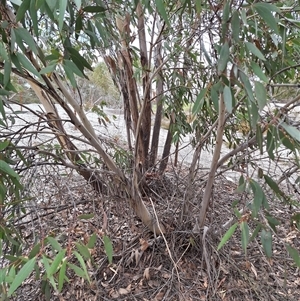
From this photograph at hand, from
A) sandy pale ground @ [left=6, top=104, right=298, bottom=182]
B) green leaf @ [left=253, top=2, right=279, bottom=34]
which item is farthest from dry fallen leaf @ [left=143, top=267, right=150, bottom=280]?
green leaf @ [left=253, top=2, right=279, bottom=34]

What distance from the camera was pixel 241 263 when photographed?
1156 millimetres

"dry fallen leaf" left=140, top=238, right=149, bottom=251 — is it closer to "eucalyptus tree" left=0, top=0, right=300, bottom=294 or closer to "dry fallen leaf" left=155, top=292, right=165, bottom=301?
"eucalyptus tree" left=0, top=0, right=300, bottom=294

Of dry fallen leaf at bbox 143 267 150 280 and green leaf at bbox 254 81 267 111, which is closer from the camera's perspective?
green leaf at bbox 254 81 267 111

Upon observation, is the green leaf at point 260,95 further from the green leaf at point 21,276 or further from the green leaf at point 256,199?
the green leaf at point 21,276

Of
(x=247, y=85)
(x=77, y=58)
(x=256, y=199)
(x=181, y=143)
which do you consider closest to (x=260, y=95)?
(x=247, y=85)

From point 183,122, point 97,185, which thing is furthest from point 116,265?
point 183,122

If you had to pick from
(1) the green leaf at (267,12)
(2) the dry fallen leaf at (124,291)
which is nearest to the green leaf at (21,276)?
(1) the green leaf at (267,12)

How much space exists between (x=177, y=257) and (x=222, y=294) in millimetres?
207

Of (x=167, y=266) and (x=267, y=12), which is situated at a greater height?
(x=267, y=12)

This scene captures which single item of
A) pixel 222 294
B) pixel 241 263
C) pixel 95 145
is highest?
pixel 95 145

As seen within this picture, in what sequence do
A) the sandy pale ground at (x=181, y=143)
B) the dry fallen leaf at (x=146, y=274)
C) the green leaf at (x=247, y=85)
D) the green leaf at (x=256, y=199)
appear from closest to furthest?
the green leaf at (x=247, y=85)
the green leaf at (x=256, y=199)
the sandy pale ground at (x=181, y=143)
the dry fallen leaf at (x=146, y=274)

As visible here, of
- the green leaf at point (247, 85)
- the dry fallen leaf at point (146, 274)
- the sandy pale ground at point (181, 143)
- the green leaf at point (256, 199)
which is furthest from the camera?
the dry fallen leaf at point (146, 274)

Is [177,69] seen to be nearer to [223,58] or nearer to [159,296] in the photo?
[223,58]

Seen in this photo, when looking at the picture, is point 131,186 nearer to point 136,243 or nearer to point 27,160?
point 136,243
